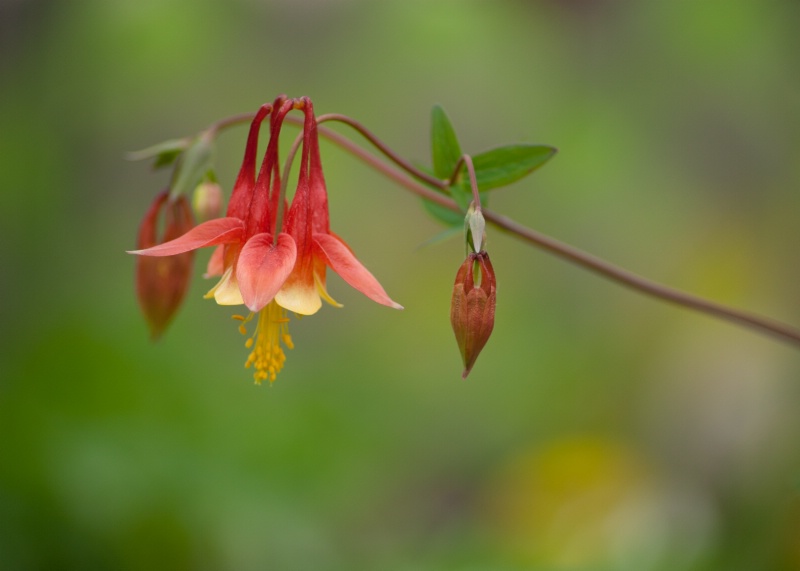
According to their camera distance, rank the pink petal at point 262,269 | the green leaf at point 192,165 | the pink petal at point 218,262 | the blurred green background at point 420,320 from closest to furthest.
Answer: the pink petal at point 262,269 < the pink petal at point 218,262 < the green leaf at point 192,165 < the blurred green background at point 420,320

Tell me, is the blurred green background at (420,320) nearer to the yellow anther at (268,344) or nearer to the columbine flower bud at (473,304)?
the yellow anther at (268,344)

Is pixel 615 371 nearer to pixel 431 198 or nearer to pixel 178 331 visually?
pixel 178 331

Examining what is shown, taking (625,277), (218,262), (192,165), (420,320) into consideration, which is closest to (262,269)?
(218,262)

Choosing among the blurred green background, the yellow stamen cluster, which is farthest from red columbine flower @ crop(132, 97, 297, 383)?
the blurred green background

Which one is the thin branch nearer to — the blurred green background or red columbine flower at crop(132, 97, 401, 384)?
red columbine flower at crop(132, 97, 401, 384)

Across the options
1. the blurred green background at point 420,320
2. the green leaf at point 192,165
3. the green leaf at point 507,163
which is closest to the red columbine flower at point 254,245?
the green leaf at point 192,165
